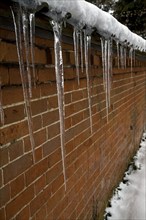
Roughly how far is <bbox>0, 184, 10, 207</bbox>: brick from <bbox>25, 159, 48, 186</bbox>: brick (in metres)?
0.23

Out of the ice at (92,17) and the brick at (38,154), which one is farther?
the brick at (38,154)

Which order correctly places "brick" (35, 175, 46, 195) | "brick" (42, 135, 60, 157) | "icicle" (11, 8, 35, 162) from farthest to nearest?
"brick" (42, 135, 60, 157) < "brick" (35, 175, 46, 195) < "icicle" (11, 8, 35, 162)

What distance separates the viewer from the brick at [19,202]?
176 cm

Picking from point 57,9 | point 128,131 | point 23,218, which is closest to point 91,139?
point 23,218

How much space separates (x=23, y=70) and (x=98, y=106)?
1918mm

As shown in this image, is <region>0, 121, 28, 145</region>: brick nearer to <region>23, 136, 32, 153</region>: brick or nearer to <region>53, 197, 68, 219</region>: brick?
<region>23, 136, 32, 153</region>: brick

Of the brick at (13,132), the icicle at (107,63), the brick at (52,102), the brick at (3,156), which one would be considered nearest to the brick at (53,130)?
the brick at (52,102)

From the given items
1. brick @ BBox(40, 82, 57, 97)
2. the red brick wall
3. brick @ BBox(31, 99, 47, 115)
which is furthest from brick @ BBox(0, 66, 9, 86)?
brick @ BBox(40, 82, 57, 97)

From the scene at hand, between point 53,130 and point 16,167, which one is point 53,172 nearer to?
point 53,130

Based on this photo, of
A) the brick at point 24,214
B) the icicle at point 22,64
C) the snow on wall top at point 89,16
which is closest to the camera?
the icicle at point 22,64

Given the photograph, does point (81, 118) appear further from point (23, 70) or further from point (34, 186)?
point (23, 70)

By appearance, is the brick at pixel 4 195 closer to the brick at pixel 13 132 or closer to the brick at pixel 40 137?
the brick at pixel 13 132

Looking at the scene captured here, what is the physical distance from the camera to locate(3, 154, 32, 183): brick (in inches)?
68.1

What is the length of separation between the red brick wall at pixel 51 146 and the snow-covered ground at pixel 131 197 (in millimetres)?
210
